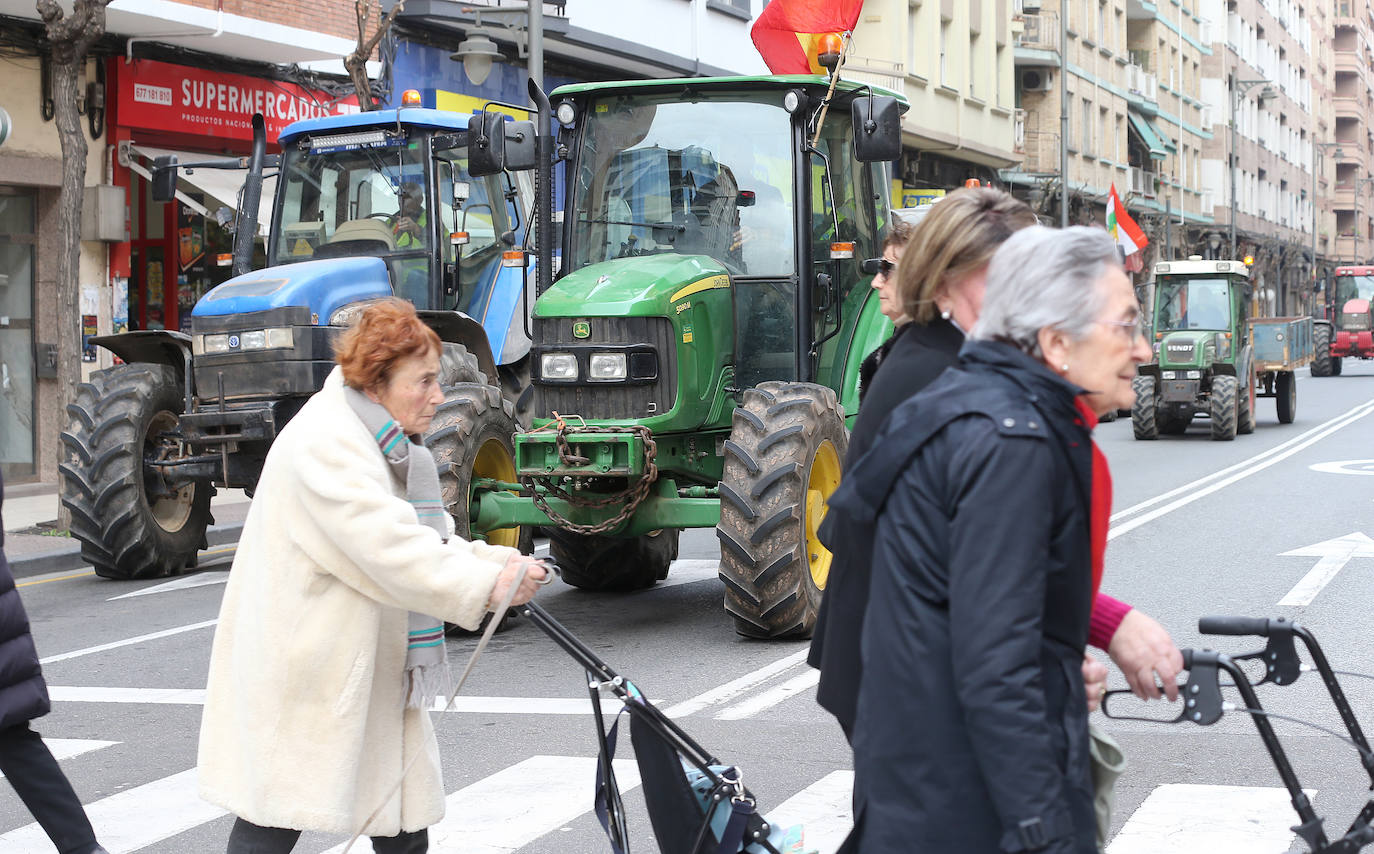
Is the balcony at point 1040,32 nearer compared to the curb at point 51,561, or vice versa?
the curb at point 51,561

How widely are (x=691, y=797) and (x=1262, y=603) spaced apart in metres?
7.21

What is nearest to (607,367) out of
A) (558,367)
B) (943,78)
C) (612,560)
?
(558,367)

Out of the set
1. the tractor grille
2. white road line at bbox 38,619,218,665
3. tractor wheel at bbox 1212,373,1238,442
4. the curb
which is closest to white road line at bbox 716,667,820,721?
the tractor grille

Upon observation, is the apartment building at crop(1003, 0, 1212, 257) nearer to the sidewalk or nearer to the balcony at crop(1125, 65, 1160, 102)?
the balcony at crop(1125, 65, 1160, 102)

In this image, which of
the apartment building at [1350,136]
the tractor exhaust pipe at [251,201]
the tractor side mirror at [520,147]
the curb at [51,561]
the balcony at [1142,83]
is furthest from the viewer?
the apartment building at [1350,136]

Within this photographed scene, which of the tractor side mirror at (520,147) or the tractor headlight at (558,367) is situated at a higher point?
the tractor side mirror at (520,147)

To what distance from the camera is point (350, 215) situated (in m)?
11.7

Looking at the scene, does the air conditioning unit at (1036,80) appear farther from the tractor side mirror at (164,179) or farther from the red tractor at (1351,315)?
the tractor side mirror at (164,179)

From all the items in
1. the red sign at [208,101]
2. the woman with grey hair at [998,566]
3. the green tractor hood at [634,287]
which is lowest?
the woman with grey hair at [998,566]

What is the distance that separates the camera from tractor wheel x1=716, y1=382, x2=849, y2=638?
8.27 metres

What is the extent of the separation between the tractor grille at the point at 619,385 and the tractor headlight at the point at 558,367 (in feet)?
0.14

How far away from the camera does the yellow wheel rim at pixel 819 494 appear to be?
891cm

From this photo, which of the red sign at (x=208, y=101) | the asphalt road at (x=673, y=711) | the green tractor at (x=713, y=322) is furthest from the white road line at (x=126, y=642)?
the red sign at (x=208, y=101)

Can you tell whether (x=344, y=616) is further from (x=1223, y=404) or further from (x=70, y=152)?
(x=1223, y=404)
